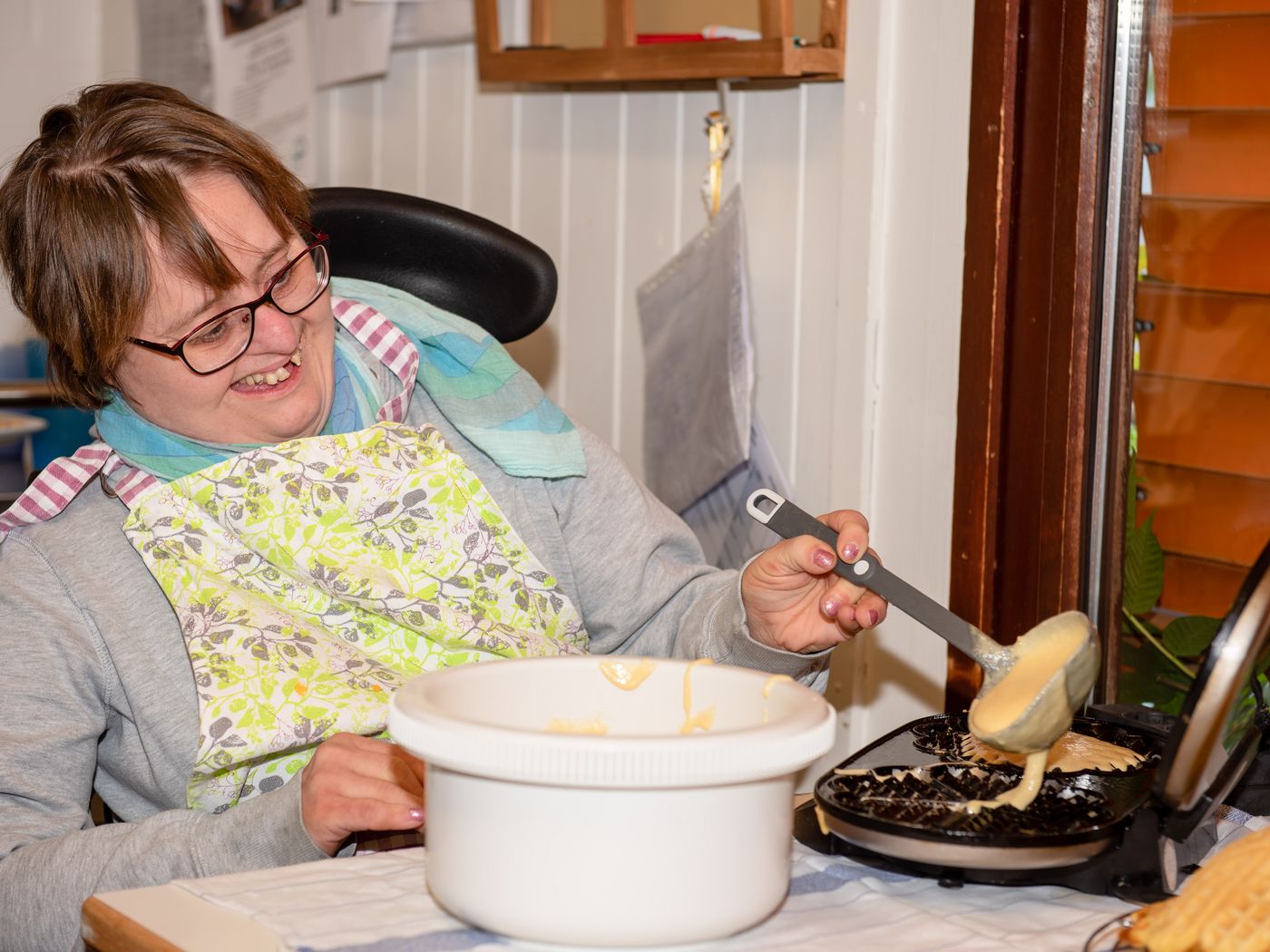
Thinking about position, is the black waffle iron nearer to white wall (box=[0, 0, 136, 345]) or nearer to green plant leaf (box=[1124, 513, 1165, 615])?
green plant leaf (box=[1124, 513, 1165, 615])

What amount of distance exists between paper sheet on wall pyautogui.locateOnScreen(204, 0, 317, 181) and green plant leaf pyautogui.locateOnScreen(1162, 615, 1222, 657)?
173 centimetres

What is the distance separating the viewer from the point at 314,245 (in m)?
1.33

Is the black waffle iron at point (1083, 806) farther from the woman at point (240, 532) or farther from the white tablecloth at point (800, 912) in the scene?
the woman at point (240, 532)

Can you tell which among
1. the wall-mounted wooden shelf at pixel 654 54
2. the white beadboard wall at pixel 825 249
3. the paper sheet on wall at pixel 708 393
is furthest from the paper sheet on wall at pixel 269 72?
the paper sheet on wall at pixel 708 393

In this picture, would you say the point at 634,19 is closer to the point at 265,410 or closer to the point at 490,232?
the point at 490,232

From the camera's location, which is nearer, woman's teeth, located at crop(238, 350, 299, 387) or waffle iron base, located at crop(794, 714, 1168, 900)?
waffle iron base, located at crop(794, 714, 1168, 900)

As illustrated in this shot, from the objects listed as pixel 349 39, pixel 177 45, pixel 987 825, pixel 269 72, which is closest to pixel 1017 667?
pixel 987 825

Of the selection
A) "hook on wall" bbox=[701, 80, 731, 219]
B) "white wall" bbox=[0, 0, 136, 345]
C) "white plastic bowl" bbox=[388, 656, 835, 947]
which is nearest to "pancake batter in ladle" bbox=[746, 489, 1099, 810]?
"white plastic bowl" bbox=[388, 656, 835, 947]

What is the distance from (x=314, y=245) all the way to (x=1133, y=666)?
897mm

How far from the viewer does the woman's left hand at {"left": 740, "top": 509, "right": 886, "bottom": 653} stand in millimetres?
1154

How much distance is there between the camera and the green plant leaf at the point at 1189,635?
143 centimetres

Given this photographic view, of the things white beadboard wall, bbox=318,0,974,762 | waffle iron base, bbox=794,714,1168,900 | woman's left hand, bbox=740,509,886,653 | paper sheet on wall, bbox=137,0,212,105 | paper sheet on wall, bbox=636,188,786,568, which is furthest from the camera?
paper sheet on wall, bbox=137,0,212,105

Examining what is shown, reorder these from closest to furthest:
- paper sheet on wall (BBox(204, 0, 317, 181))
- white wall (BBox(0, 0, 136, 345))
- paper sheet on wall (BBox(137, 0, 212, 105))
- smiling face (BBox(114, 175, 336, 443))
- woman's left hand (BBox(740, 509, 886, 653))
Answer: woman's left hand (BBox(740, 509, 886, 653)), smiling face (BBox(114, 175, 336, 443)), paper sheet on wall (BBox(204, 0, 317, 181)), paper sheet on wall (BBox(137, 0, 212, 105)), white wall (BBox(0, 0, 136, 345))

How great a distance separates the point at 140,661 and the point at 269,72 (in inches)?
71.2
